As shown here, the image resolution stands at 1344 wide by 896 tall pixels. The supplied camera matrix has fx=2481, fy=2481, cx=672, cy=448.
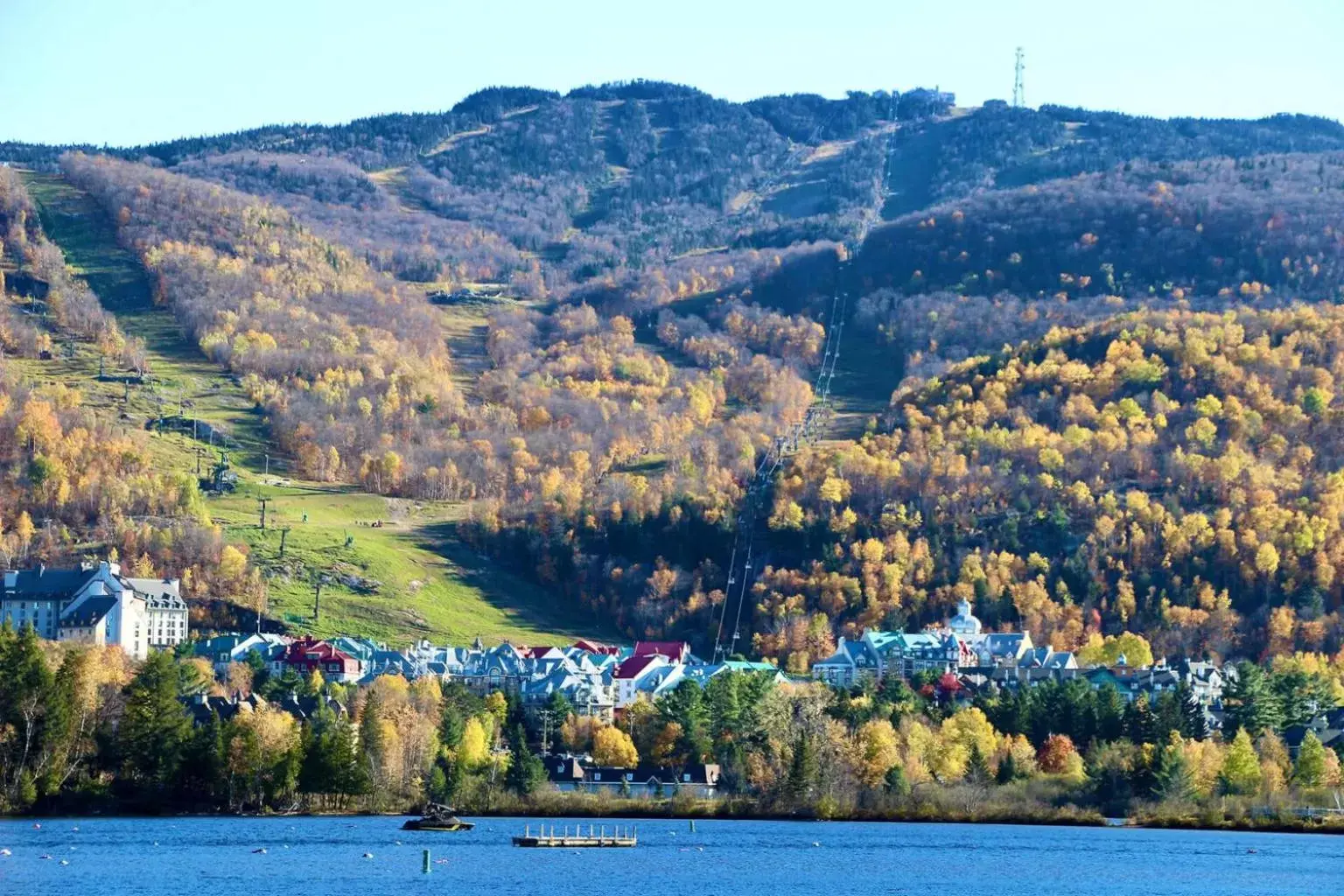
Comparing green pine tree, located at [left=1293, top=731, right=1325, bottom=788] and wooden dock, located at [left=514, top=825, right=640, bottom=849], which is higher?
Result: green pine tree, located at [left=1293, top=731, right=1325, bottom=788]

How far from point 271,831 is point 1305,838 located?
5188 cm

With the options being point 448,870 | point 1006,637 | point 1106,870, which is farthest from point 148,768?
point 1006,637

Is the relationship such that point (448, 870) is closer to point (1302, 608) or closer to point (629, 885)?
point (629, 885)

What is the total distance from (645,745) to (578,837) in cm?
3598

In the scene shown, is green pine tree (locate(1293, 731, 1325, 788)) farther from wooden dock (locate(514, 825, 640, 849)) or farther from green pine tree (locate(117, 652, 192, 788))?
green pine tree (locate(117, 652, 192, 788))

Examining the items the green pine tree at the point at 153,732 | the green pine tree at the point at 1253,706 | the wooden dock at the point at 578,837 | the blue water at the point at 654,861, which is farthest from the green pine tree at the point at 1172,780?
the green pine tree at the point at 153,732

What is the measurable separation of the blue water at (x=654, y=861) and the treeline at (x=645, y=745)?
309cm

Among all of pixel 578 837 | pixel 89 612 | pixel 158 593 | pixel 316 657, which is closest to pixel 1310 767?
pixel 578 837

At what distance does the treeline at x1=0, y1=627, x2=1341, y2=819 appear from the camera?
12025cm

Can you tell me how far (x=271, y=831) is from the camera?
381 feet

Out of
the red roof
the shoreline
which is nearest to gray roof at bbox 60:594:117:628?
the red roof

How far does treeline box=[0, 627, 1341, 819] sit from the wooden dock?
8685 millimetres

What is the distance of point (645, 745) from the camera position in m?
153

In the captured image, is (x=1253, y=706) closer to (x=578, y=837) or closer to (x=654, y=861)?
(x=578, y=837)
